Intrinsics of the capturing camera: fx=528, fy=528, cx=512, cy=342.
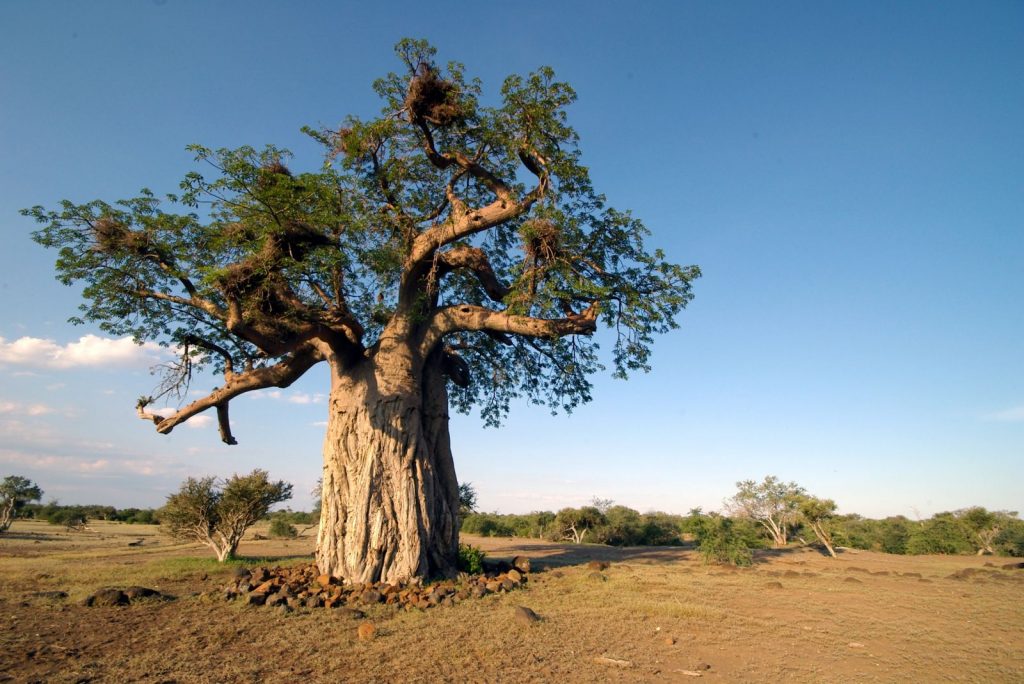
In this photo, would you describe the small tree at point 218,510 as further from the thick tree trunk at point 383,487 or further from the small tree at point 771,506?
the small tree at point 771,506

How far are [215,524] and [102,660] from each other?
9368mm

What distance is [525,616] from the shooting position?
7.20 meters

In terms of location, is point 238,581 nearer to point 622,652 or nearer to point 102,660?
point 102,660

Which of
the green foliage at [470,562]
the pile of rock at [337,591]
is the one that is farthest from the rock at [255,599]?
the green foliage at [470,562]

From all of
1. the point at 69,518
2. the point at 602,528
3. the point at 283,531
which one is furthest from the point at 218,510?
the point at 69,518

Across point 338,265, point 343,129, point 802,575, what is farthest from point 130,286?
point 802,575

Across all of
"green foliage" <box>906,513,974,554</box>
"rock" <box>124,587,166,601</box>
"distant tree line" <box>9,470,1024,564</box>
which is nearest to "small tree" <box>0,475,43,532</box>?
"distant tree line" <box>9,470,1024,564</box>

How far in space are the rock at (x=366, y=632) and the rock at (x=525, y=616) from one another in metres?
1.90

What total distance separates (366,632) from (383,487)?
3362mm

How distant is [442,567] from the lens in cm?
1002

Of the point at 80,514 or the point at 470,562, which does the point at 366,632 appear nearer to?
the point at 470,562

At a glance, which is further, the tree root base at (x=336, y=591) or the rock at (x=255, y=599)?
the tree root base at (x=336, y=591)

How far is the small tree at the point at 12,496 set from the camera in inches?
931

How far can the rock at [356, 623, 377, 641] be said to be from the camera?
636 cm
